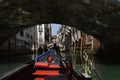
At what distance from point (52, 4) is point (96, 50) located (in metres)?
7.99

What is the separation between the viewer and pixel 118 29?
1387 centimetres

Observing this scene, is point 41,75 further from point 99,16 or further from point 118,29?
point 118,29

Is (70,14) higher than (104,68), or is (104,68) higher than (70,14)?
(70,14)

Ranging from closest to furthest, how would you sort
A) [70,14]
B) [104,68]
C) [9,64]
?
1. [104,68]
2. [70,14]
3. [9,64]

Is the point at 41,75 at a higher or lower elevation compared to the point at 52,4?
lower

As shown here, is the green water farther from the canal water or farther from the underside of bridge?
the underside of bridge

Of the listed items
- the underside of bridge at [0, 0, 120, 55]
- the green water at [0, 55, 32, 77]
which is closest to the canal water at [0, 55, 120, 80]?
the green water at [0, 55, 32, 77]

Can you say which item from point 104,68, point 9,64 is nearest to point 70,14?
point 104,68

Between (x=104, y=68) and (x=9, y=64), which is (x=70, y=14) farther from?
(x=9, y=64)

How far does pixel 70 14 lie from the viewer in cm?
1336

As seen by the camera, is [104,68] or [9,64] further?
[9,64]

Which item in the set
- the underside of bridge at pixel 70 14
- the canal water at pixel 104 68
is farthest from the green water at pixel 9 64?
the underside of bridge at pixel 70 14

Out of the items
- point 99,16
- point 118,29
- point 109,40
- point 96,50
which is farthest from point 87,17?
point 96,50

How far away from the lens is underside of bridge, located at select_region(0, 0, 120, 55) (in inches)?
468
